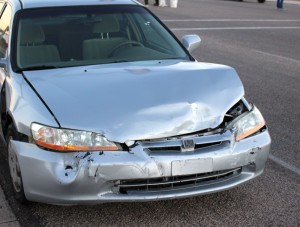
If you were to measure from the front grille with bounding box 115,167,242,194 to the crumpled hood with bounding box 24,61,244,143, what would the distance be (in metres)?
0.29

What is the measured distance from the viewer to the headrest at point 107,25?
5.29 meters

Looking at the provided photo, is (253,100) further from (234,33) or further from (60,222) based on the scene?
(234,33)

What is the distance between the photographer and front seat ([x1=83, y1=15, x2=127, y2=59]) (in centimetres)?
503

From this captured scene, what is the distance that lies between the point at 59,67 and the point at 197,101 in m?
1.33

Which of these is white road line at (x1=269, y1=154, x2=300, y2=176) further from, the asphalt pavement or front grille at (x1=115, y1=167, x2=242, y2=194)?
front grille at (x1=115, y1=167, x2=242, y2=194)

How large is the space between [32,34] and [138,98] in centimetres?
155

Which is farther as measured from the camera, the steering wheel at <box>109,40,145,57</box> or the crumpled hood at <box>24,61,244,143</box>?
the steering wheel at <box>109,40,145,57</box>

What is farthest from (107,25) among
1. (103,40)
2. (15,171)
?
(15,171)

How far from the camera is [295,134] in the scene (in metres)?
6.25

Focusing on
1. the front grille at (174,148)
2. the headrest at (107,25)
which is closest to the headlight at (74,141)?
the front grille at (174,148)

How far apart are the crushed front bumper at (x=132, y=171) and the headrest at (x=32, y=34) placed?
4.46 ft

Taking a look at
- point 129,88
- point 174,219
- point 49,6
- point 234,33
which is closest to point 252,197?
point 174,219

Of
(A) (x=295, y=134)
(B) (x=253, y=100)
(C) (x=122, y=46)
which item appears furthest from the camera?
(B) (x=253, y=100)


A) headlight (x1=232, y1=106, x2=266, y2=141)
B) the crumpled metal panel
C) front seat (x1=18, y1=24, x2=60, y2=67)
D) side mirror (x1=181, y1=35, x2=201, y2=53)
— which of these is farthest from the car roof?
headlight (x1=232, y1=106, x2=266, y2=141)
